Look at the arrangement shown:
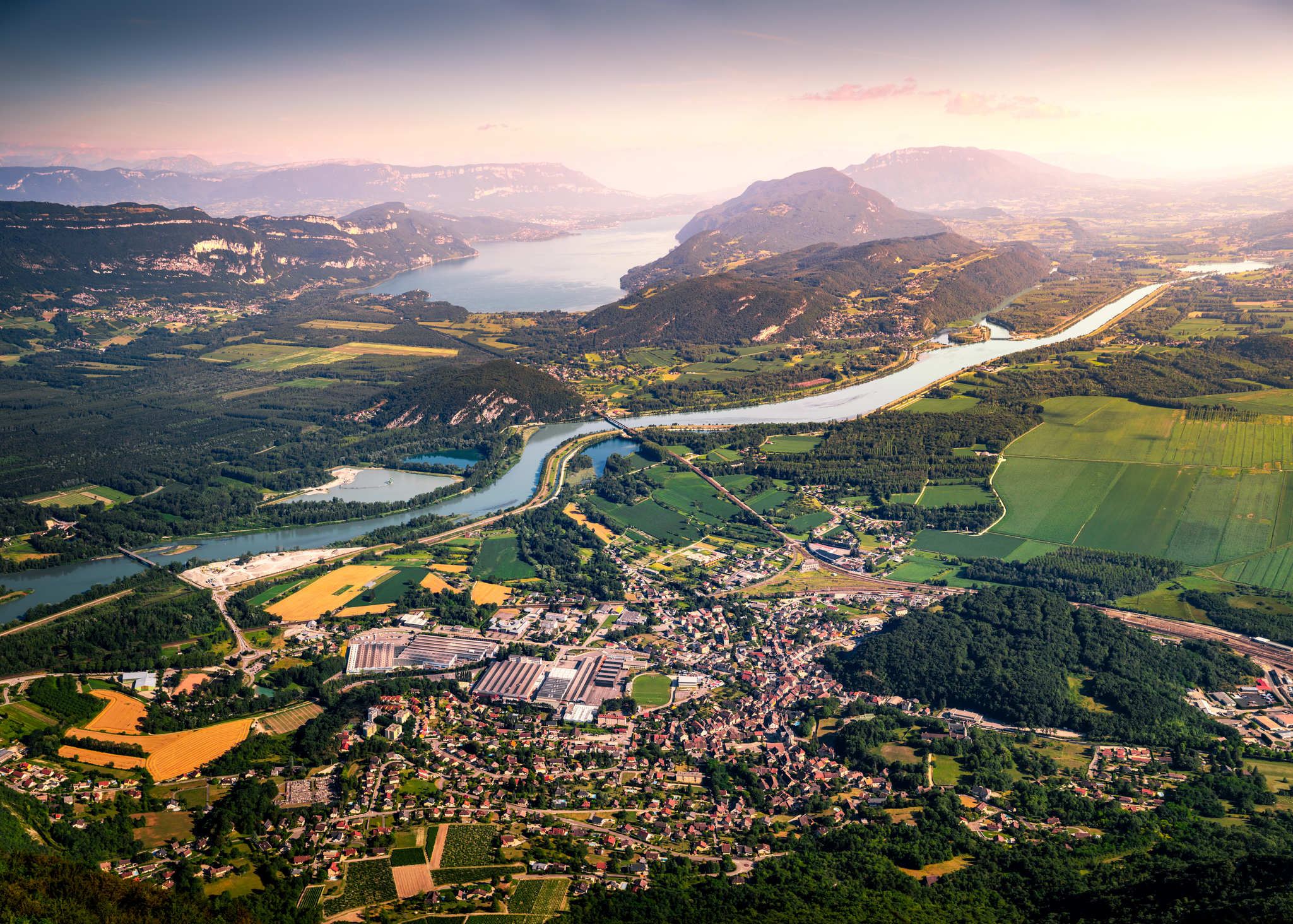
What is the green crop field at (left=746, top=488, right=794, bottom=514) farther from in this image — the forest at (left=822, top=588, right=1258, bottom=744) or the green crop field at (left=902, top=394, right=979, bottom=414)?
the green crop field at (left=902, top=394, right=979, bottom=414)

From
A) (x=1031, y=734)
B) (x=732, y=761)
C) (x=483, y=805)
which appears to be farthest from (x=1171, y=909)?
(x=483, y=805)

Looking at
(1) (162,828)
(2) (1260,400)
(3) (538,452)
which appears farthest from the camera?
(3) (538,452)

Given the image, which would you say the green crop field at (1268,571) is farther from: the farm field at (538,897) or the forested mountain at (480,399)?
the forested mountain at (480,399)

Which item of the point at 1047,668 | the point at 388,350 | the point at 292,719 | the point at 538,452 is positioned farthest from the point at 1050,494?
the point at 388,350

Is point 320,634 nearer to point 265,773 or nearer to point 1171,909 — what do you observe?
point 265,773

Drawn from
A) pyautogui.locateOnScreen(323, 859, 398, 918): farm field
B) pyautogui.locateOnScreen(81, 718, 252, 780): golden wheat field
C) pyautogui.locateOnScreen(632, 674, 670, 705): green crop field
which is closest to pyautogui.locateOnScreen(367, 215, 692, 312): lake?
pyautogui.locateOnScreen(632, 674, 670, 705): green crop field

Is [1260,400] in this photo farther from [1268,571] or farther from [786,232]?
[786,232]
